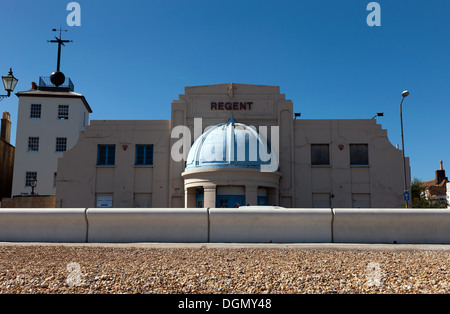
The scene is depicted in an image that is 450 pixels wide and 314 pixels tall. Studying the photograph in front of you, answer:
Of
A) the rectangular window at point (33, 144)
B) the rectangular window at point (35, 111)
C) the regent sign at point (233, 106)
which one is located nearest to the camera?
the regent sign at point (233, 106)

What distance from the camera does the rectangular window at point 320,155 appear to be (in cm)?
3312

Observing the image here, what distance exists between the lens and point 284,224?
1367 centimetres

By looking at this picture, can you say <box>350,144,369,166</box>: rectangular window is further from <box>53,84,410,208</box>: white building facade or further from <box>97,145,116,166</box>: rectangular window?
<box>97,145,116,166</box>: rectangular window

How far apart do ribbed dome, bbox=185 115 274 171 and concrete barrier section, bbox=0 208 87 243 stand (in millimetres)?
15368

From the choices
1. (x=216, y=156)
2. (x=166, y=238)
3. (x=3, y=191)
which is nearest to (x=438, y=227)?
(x=166, y=238)

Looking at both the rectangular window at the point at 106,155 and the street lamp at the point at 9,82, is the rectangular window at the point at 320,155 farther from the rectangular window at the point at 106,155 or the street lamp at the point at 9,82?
the street lamp at the point at 9,82

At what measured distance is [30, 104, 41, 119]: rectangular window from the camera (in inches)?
1730

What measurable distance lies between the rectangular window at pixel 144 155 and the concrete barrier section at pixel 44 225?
753 inches

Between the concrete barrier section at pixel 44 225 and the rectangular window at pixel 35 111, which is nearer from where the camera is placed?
the concrete barrier section at pixel 44 225

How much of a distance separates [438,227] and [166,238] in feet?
29.6

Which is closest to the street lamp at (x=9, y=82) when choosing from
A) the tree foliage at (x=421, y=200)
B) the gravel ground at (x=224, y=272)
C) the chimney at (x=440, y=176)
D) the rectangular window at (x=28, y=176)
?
the gravel ground at (x=224, y=272)

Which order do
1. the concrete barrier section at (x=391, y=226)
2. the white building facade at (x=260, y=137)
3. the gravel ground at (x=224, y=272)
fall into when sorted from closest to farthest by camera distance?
1. the gravel ground at (x=224, y=272)
2. the concrete barrier section at (x=391, y=226)
3. the white building facade at (x=260, y=137)

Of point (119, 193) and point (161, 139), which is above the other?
point (161, 139)
